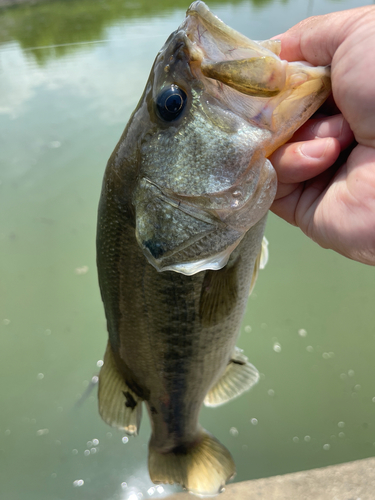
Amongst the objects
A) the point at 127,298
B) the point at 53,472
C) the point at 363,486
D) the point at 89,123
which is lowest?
the point at 53,472

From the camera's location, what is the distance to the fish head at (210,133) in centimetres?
73

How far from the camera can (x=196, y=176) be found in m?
0.76

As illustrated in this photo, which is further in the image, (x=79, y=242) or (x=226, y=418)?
(x=79, y=242)

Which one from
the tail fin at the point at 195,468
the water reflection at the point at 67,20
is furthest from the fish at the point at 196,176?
the water reflection at the point at 67,20

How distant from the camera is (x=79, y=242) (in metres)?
2.60

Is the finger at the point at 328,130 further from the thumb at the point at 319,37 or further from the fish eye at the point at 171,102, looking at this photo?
the fish eye at the point at 171,102

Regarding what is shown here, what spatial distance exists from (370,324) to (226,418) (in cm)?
105

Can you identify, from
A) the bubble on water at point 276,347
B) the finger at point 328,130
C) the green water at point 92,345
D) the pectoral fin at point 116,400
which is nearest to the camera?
the finger at point 328,130

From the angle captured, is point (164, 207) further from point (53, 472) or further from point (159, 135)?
point (53, 472)

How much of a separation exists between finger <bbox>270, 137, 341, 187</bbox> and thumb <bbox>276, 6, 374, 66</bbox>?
22cm

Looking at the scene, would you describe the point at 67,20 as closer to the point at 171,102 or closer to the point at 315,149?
the point at 171,102

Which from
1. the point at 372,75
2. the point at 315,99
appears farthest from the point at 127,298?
the point at 372,75

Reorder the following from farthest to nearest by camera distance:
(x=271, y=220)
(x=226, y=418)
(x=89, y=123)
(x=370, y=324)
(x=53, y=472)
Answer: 1. (x=89, y=123)
2. (x=271, y=220)
3. (x=370, y=324)
4. (x=226, y=418)
5. (x=53, y=472)

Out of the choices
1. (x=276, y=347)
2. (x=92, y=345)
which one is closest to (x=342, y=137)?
(x=276, y=347)
